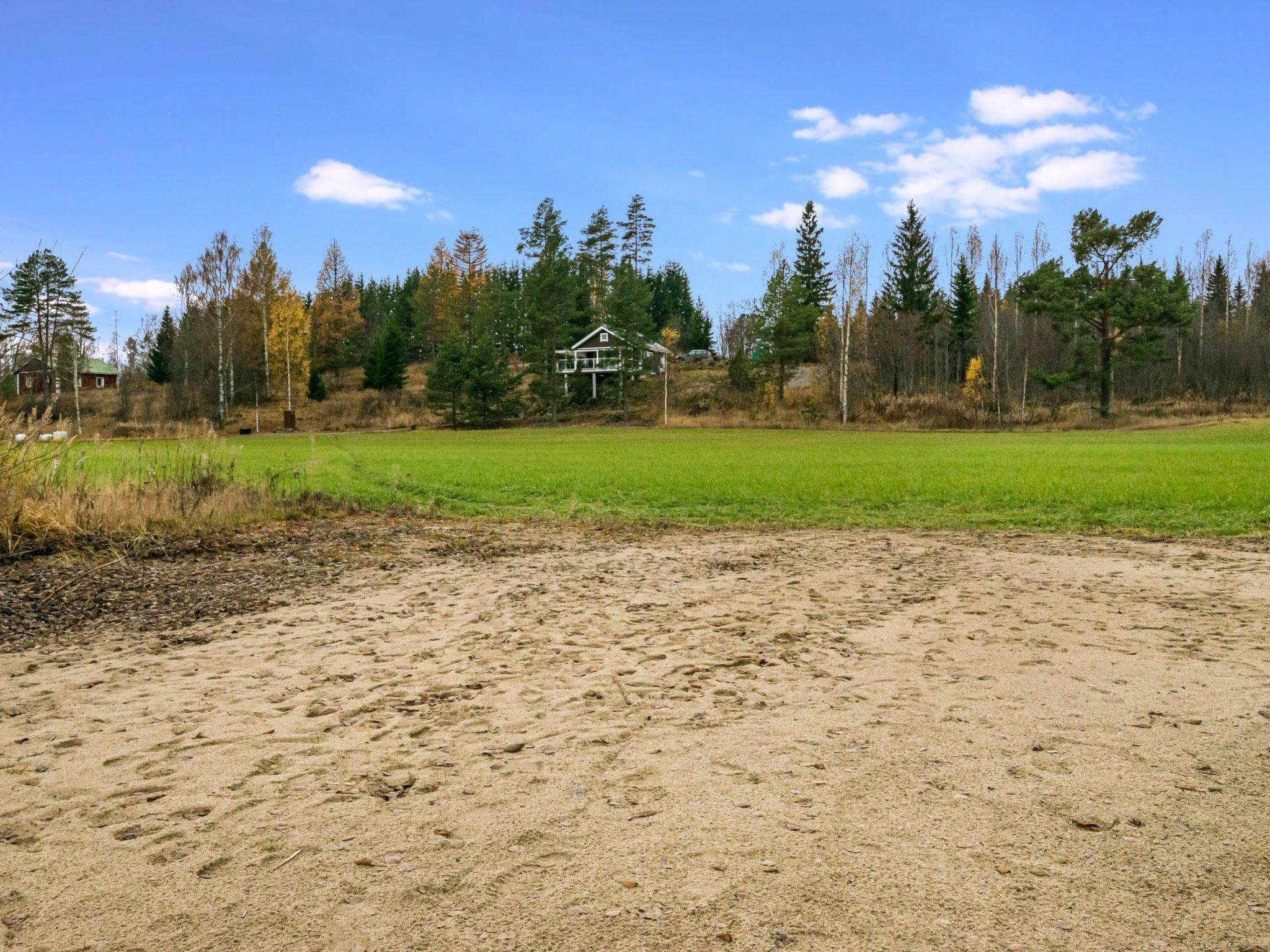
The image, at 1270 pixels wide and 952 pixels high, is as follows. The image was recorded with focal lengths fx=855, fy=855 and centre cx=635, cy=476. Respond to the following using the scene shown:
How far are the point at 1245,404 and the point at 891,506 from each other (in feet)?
191

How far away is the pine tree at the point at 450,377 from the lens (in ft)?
214

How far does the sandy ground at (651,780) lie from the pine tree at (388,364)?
7477 centimetres

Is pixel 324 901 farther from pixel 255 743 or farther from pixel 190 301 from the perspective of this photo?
pixel 190 301

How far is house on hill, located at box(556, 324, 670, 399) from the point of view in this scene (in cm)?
7044

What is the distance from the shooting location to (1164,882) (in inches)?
126

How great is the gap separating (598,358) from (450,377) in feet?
56.2

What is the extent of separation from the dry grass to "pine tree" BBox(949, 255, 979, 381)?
7192cm

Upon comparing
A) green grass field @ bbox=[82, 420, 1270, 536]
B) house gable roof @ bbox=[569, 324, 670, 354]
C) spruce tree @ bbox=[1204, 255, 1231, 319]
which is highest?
spruce tree @ bbox=[1204, 255, 1231, 319]

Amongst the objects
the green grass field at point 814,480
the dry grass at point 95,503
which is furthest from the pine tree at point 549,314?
the dry grass at point 95,503

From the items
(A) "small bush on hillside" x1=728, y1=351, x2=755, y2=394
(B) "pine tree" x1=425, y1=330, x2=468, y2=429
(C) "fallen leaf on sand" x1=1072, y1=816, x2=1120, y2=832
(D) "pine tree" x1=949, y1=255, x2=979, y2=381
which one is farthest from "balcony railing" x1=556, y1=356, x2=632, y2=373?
(C) "fallen leaf on sand" x1=1072, y1=816, x2=1120, y2=832

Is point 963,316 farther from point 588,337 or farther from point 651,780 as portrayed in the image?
point 651,780

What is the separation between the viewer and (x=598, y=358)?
78.6 m

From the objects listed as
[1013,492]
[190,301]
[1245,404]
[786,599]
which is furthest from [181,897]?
[190,301]

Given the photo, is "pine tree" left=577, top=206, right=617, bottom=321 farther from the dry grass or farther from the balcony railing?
the dry grass
